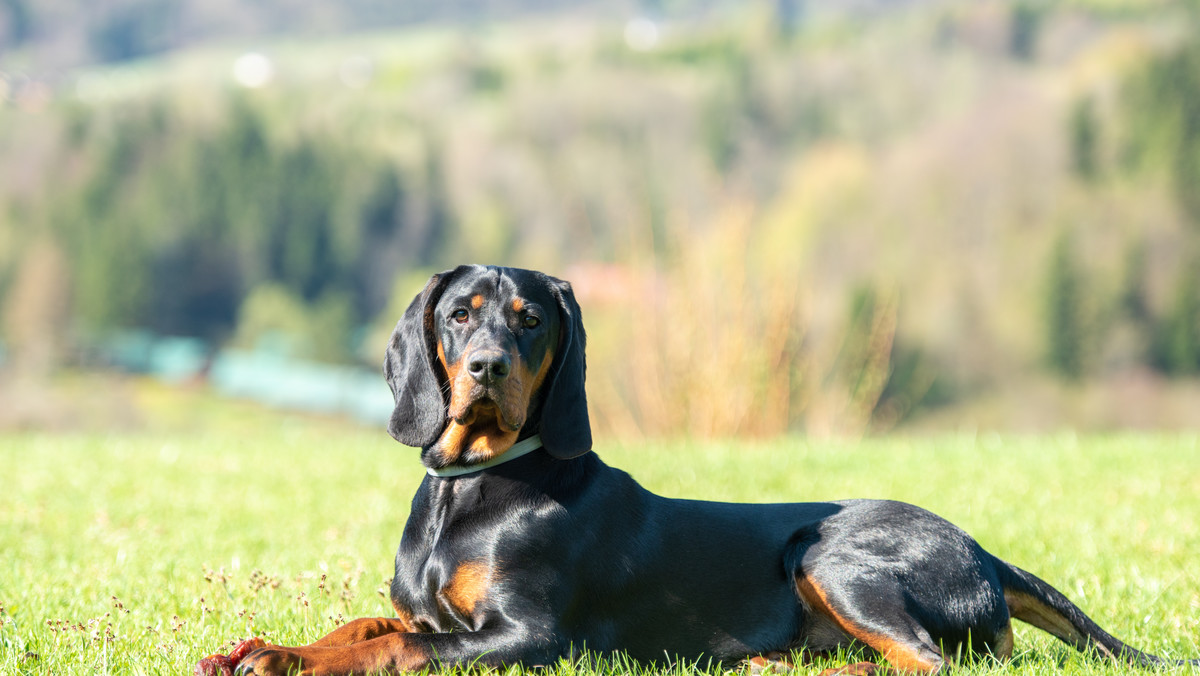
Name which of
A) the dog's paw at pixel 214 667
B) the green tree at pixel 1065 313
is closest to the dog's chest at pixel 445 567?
the dog's paw at pixel 214 667

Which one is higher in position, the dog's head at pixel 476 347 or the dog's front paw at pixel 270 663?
the dog's head at pixel 476 347

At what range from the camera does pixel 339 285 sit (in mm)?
26531

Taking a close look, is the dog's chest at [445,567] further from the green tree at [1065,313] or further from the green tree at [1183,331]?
the green tree at [1183,331]

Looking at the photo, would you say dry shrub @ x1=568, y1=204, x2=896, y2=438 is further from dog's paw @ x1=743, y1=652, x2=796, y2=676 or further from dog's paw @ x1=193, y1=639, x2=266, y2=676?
dog's paw @ x1=193, y1=639, x2=266, y2=676

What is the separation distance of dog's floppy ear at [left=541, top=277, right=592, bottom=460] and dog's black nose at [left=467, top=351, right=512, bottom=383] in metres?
0.27

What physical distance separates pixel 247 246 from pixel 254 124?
430 centimetres

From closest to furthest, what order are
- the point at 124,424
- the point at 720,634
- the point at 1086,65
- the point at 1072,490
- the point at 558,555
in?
the point at 558,555, the point at 720,634, the point at 1072,490, the point at 124,424, the point at 1086,65

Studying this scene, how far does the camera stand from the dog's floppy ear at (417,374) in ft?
11.0

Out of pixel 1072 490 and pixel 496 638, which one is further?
pixel 1072 490

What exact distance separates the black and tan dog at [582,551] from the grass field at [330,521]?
0.58 feet

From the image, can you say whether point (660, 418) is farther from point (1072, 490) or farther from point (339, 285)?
point (339, 285)

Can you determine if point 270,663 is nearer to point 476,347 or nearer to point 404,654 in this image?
point 404,654

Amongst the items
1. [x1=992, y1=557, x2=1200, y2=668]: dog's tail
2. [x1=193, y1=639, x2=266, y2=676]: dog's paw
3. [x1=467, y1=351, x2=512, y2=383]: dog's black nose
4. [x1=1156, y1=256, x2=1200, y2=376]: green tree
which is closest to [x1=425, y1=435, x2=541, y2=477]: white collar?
[x1=467, y1=351, x2=512, y2=383]: dog's black nose

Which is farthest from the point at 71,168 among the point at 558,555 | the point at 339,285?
the point at 558,555
